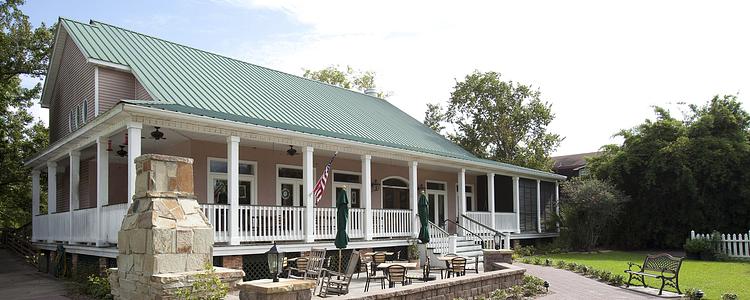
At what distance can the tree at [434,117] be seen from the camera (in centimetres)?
3872

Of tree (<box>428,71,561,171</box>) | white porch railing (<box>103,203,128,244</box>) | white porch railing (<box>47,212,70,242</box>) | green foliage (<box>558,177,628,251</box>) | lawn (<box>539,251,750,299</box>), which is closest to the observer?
white porch railing (<box>103,203,128,244</box>)

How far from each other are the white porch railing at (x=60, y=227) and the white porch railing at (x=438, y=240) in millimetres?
10066

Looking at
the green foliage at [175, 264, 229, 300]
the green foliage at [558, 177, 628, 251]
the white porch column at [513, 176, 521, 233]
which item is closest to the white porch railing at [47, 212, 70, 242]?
the green foliage at [175, 264, 229, 300]

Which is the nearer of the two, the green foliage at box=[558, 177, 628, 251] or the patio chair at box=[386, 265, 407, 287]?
the patio chair at box=[386, 265, 407, 287]

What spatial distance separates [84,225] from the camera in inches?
585

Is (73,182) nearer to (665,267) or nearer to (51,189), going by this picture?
(51,189)

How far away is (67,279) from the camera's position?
604 inches

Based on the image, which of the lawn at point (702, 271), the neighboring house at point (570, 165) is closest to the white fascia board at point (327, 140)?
the lawn at point (702, 271)

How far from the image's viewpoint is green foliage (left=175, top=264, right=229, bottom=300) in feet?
23.6

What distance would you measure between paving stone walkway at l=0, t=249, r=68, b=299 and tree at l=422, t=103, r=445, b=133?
24.7 m

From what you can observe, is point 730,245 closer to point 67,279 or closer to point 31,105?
point 67,279

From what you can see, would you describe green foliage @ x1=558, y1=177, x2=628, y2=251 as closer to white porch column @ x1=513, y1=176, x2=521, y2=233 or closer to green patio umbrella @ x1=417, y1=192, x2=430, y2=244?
white porch column @ x1=513, y1=176, x2=521, y2=233

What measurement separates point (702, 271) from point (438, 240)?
750 centimetres

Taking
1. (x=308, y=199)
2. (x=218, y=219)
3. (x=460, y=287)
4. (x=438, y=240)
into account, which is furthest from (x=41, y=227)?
(x=460, y=287)
